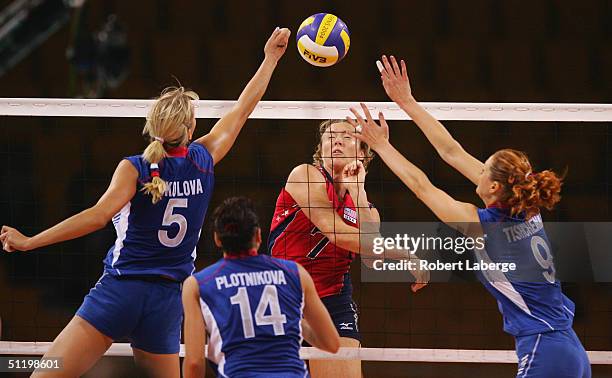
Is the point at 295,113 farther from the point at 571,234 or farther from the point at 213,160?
the point at 571,234

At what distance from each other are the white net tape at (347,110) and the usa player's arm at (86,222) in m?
1.30

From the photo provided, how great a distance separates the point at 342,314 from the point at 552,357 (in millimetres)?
1539

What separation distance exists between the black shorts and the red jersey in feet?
0.21

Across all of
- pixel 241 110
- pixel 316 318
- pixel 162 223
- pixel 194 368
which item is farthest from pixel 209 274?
pixel 241 110

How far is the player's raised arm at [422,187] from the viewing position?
12.9 ft

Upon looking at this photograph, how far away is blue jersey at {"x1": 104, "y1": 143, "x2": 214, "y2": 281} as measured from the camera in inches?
161

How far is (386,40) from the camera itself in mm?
9633

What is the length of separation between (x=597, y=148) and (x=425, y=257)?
4029 mm

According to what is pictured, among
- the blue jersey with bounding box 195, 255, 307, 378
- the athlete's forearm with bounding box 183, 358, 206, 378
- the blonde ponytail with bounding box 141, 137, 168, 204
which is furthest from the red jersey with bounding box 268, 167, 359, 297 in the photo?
the athlete's forearm with bounding box 183, 358, 206, 378

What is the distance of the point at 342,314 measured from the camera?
5.02 m

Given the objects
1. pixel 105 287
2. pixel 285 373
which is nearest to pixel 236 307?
pixel 285 373

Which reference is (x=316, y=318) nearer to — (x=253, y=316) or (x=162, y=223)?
(x=253, y=316)

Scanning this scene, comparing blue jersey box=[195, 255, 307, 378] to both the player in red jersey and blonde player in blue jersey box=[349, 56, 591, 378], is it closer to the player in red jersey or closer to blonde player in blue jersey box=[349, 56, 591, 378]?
blonde player in blue jersey box=[349, 56, 591, 378]

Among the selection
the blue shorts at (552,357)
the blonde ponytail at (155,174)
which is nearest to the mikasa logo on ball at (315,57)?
the blonde ponytail at (155,174)
